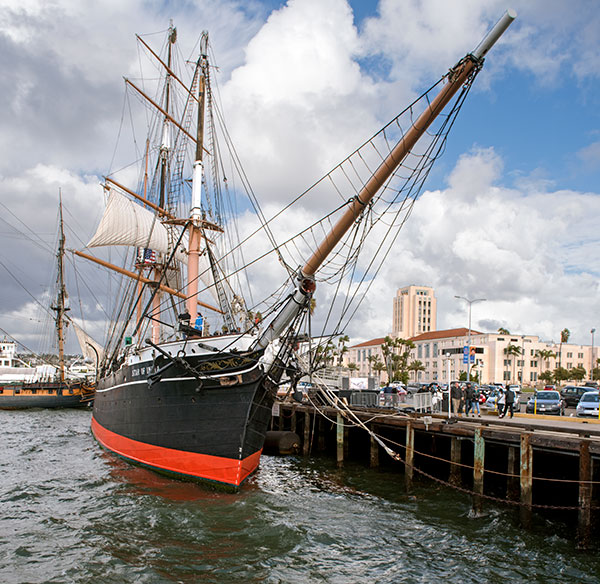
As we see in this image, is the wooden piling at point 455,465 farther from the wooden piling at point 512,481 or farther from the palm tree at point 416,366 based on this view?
the palm tree at point 416,366

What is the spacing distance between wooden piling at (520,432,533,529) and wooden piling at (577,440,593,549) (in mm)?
1094

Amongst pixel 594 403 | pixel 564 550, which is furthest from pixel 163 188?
pixel 564 550

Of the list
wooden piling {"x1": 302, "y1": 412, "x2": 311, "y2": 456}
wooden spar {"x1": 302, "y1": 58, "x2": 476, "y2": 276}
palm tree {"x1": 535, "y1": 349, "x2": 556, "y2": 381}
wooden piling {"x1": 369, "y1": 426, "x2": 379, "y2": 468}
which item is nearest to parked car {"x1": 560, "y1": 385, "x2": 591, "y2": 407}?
wooden piling {"x1": 302, "y1": 412, "x2": 311, "y2": 456}

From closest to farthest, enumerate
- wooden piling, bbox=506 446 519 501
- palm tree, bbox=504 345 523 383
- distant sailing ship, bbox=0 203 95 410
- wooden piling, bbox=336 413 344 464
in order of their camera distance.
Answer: wooden piling, bbox=506 446 519 501 → wooden piling, bbox=336 413 344 464 → distant sailing ship, bbox=0 203 95 410 → palm tree, bbox=504 345 523 383

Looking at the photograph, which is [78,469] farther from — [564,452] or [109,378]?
[564,452]

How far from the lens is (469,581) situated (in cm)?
889

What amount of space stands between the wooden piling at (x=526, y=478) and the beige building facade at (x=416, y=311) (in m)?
157

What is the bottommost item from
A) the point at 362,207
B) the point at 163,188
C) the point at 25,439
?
the point at 25,439

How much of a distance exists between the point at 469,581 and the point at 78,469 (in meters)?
14.3

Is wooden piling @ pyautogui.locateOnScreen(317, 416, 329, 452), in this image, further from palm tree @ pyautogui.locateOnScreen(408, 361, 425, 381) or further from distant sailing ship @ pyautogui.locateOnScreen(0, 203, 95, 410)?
palm tree @ pyautogui.locateOnScreen(408, 361, 425, 381)

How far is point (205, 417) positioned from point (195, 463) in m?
1.40

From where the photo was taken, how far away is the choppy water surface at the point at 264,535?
910cm

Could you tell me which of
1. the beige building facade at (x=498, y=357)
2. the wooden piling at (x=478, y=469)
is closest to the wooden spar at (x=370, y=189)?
the wooden piling at (x=478, y=469)

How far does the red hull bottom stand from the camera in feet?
45.4
